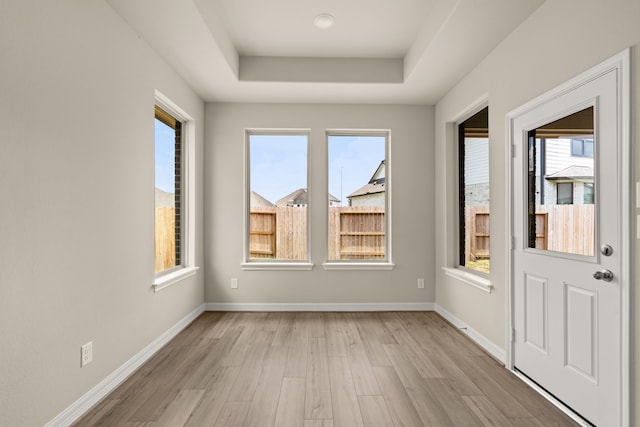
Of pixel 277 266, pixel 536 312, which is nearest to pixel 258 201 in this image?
pixel 277 266

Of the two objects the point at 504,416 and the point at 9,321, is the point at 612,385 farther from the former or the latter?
the point at 9,321

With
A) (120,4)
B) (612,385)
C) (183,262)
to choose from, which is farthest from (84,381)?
(612,385)

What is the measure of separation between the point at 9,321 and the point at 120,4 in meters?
2.00

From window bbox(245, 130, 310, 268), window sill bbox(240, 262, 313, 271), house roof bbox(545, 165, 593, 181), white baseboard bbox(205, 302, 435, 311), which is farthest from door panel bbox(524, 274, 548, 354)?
window bbox(245, 130, 310, 268)

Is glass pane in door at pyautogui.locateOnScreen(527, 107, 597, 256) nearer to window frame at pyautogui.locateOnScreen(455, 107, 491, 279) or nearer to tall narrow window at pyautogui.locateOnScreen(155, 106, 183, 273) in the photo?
window frame at pyautogui.locateOnScreen(455, 107, 491, 279)

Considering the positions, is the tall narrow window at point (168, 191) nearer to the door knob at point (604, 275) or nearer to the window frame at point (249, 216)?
the window frame at point (249, 216)

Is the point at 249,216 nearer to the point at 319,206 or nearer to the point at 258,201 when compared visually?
the point at 258,201

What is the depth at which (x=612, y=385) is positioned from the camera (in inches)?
71.9

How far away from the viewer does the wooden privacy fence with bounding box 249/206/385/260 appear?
4.44 metres

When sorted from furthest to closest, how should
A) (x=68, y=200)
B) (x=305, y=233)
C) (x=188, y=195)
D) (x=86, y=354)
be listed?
1. (x=305, y=233)
2. (x=188, y=195)
3. (x=86, y=354)
4. (x=68, y=200)

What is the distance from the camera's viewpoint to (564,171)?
87.9 inches

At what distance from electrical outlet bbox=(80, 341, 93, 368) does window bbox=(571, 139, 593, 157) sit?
3.11 m

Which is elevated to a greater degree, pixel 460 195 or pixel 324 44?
pixel 324 44

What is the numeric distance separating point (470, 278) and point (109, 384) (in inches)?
120
